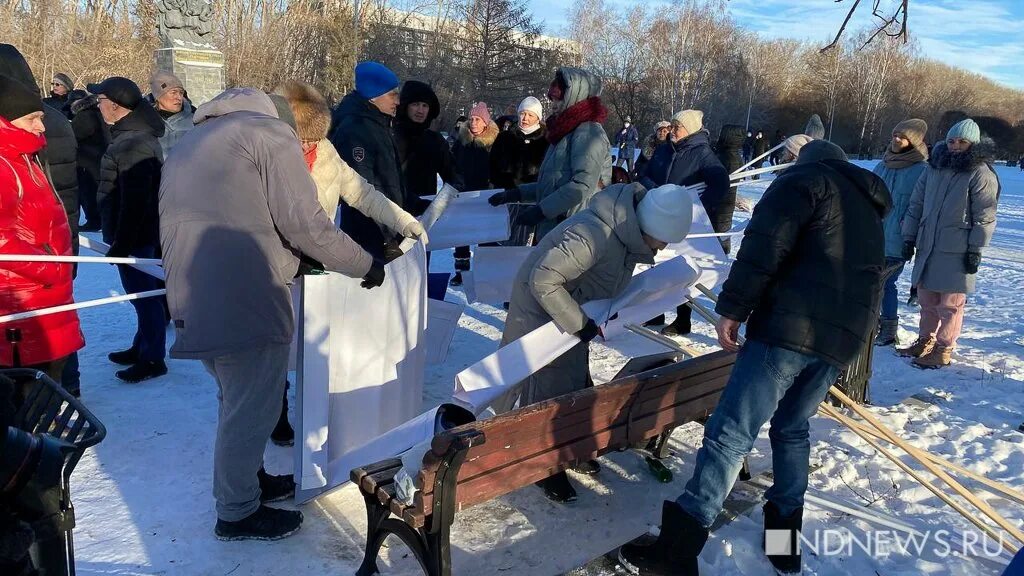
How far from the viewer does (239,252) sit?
2.48 metres

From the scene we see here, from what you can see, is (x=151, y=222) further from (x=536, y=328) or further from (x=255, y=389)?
(x=536, y=328)

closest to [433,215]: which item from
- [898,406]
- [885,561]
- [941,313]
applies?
[885,561]

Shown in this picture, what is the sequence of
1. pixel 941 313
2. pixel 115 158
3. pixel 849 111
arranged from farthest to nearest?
pixel 849 111
pixel 941 313
pixel 115 158

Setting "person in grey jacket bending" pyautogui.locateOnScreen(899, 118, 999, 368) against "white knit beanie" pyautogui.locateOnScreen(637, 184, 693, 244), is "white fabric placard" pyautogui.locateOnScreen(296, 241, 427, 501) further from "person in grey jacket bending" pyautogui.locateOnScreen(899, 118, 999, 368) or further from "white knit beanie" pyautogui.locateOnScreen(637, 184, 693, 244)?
"person in grey jacket bending" pyautogui.locateOnScreen(899, 118, 999, 368)

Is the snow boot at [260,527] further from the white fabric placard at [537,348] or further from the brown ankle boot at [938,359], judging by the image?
the brown ankle boot at [938,359]

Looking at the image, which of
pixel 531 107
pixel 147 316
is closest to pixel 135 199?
pixel 147 316

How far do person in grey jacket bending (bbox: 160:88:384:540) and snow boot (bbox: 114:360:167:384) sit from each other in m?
1.97

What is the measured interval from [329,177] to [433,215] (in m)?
0.89

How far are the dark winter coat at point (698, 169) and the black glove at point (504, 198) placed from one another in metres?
1.00

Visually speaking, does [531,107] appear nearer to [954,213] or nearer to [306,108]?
[306,108]

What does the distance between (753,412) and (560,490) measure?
1067 millimetres

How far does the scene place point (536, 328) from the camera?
3184 mm

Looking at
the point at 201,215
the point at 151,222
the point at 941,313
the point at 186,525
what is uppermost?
the point at 201,215

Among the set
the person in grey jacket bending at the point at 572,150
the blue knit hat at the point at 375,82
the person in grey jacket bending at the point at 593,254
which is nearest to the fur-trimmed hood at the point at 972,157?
the person in grey jacket bending at the point at 572,150
